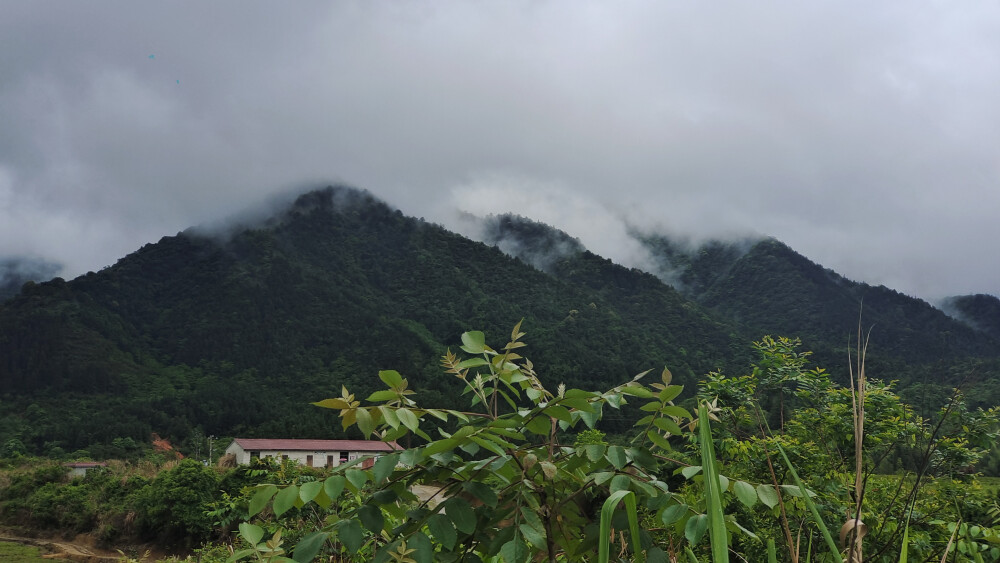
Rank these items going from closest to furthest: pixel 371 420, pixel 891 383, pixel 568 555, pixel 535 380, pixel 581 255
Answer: pixel 371 420
pixel 568 555
pixel 535 380
pixel 891 383
pixel 581 255

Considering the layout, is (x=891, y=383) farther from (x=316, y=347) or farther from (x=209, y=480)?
(x=316, y=347)

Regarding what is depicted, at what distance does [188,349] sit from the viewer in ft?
235

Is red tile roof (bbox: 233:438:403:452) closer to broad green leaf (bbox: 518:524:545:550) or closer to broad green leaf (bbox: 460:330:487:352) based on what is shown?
broad green leaf (bbox: 460:330:487:352)

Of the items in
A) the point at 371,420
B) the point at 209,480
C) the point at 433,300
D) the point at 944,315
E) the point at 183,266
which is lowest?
the point at 209,480

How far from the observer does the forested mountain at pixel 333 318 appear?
5328 centimetres

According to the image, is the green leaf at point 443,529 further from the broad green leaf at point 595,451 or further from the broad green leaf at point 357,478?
the broad green leaf at point 595,451

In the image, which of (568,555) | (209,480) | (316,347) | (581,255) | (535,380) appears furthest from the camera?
(581,255)

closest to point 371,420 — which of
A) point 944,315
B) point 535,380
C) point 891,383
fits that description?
point 535,380

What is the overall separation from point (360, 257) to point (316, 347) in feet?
76.6

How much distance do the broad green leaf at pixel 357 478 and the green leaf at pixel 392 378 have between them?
0.17 metres

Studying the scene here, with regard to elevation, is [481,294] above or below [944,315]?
above

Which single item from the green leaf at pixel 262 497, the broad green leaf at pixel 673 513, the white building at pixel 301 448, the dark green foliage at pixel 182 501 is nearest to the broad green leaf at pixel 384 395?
the green leaf at pixel 262 497

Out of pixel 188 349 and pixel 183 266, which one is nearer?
pixel 188 349

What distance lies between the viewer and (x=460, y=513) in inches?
42.9
